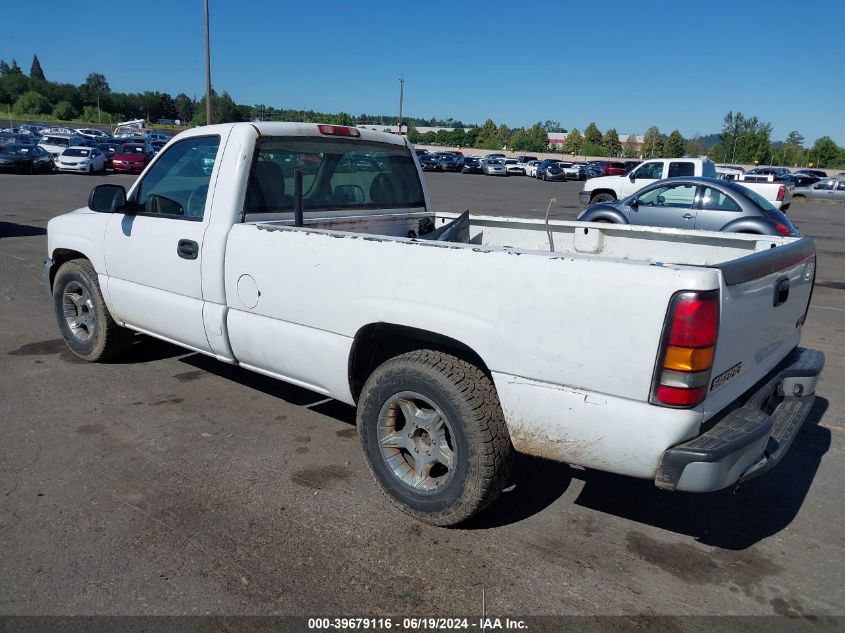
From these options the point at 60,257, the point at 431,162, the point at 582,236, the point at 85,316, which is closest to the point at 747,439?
the point at 582,236

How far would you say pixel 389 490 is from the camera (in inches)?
137

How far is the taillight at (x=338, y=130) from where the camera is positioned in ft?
15.8

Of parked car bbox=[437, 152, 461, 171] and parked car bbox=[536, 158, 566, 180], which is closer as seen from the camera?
parked car bbox=[536, 158, 566, 180]

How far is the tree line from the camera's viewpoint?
95.8m

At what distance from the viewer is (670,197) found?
12.9 m

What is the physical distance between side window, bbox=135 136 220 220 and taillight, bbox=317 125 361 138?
762 mm

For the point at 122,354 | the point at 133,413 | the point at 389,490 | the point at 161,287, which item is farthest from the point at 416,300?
the point at 122,354

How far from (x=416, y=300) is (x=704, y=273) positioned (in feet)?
4.23

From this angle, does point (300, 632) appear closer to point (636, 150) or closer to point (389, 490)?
point (389, 490)

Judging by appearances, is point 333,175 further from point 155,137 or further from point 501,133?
point 501,133

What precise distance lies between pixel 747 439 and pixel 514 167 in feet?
184

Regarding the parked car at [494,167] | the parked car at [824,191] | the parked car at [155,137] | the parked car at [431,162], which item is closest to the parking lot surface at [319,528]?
the parked car at [824,191]

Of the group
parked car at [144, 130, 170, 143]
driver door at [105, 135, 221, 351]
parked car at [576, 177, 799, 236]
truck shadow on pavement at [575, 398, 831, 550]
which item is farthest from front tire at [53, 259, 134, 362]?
parked car at [144, 130, 170, 143]

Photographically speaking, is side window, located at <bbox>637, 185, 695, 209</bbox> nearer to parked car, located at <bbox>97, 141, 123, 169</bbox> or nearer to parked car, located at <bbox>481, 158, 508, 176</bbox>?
parked car, located at <bbox>97, 141, 123, 169</bbox>
